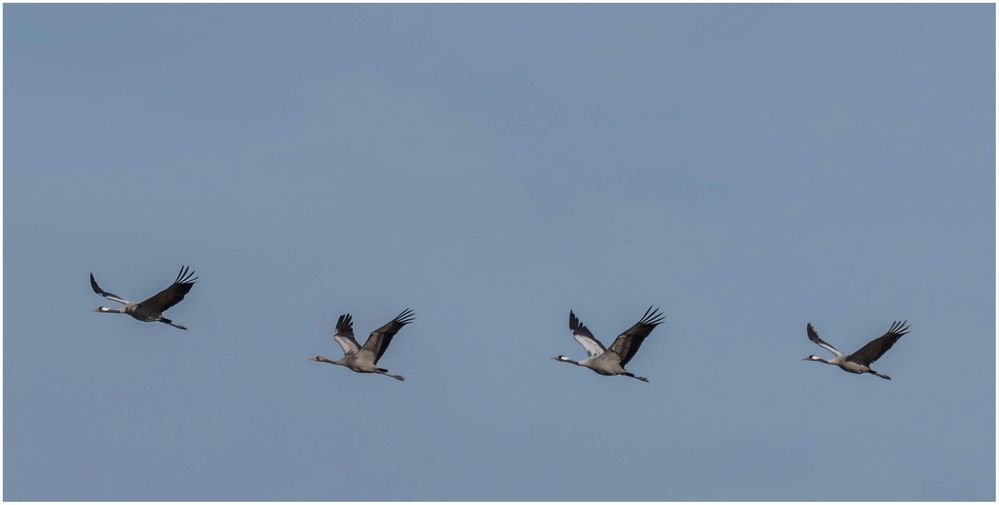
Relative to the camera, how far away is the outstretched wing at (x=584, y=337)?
65.4 m

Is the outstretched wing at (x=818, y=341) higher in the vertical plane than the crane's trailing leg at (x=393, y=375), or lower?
higher

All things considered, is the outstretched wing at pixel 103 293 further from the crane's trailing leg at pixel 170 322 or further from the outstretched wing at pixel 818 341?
the outstretched wing at pixel 818 341

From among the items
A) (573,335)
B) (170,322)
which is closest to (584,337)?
(573,335)

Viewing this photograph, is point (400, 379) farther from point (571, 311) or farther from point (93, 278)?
point (93, 278)

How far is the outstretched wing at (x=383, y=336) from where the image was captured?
61094mm

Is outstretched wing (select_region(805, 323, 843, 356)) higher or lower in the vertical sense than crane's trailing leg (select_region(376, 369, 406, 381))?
higher

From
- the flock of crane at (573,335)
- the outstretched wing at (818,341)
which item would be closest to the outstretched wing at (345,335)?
the flock of crane at (573,335)

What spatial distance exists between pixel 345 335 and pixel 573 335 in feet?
23.9

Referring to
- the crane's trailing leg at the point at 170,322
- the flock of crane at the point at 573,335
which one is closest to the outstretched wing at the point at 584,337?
the flock of crane at the point at 573,335

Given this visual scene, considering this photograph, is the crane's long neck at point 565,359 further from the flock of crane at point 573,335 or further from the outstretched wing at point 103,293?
the outstretched wing at point 103,293

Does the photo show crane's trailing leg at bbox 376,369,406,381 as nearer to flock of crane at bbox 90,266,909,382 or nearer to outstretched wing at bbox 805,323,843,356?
flock of crane at bbox 90,266,909,382

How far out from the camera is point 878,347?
2557 inches

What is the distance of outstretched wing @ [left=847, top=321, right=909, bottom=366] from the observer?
63125mm

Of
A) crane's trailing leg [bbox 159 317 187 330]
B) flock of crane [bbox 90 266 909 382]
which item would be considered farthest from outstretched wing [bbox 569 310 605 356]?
crane's trailing leg [bbox 159 317 187 330]
